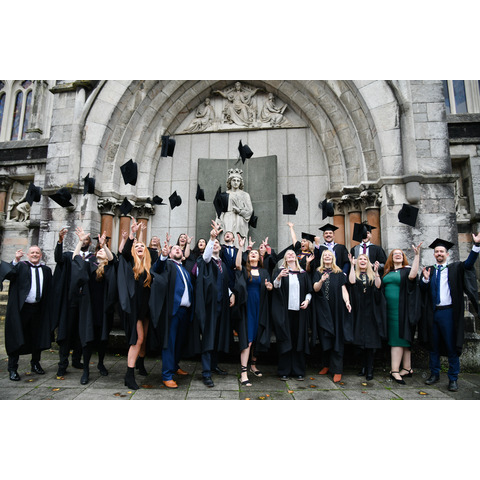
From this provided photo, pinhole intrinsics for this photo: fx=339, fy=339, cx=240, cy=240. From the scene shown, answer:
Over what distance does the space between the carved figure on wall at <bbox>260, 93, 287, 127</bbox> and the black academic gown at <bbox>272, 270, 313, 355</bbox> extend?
207 inches

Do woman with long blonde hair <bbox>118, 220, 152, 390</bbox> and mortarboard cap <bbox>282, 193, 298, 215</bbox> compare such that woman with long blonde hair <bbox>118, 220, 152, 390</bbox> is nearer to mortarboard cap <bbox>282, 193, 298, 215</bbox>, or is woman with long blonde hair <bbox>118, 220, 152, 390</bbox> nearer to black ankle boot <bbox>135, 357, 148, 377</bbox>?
black ankle boot <bbox>135, 357, 148, 377</bbox>

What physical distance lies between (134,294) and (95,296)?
86 centimetres

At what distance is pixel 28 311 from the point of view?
5.05 meters

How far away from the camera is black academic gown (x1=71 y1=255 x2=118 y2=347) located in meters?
4.79

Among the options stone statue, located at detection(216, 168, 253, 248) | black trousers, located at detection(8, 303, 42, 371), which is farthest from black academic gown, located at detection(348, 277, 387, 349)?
black trousers, located at detection(8, 303, 42, 371)

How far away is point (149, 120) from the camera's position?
8.68 metres

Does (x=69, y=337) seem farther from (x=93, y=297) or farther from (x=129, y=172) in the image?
(x=129, y=172)

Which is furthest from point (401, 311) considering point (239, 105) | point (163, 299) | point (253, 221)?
point (239, 105)

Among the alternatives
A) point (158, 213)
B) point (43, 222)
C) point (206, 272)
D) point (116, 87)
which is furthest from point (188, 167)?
point (206, 272)

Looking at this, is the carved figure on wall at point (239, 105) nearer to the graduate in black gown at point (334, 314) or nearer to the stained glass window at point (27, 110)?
the graduate in black gown at point (334, 314)

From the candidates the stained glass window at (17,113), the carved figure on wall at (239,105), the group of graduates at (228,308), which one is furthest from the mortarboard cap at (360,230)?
the stained glass window at (17,113)

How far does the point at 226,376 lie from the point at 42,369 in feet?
9.22

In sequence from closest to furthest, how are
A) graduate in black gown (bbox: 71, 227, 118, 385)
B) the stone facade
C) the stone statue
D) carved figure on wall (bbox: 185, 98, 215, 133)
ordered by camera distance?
1. graduate in black gown (bbox: 71, 227, 118, 385)
2. the stone facade
3. the stone statue
4. carved figure on wall (bbox: 185, 98, 215, 133)

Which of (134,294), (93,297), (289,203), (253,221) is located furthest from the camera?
(253,221)
